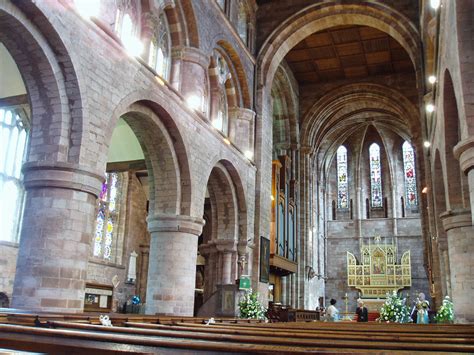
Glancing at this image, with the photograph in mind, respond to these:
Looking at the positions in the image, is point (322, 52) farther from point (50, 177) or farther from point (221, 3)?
point (50, 177)

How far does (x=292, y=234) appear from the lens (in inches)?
973

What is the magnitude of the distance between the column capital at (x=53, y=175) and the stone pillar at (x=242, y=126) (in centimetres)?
960

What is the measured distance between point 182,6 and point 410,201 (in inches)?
936

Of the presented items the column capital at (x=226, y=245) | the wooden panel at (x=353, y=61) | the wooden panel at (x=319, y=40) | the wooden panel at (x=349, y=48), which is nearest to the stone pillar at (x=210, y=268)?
the column capital at (x=226, y=245)

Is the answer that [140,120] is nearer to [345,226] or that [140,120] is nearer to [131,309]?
[131,309]

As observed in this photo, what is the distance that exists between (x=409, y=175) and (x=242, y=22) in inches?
734

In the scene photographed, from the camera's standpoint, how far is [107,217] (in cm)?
1917

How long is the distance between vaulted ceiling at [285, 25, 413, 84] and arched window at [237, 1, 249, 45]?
13.6ft

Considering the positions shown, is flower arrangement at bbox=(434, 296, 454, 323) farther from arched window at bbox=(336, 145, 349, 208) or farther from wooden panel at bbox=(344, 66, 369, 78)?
Result: arched window at bbox=(336, 145, 349, 208)

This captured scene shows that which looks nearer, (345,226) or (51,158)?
(51,158)

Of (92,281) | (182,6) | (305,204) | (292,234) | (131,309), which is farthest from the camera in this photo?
(305,204)

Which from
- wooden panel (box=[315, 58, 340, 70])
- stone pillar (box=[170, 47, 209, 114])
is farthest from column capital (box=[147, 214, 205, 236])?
wooden panel (box=[315, 58, 340, 70])

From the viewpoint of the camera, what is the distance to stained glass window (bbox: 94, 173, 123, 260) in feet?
61.4

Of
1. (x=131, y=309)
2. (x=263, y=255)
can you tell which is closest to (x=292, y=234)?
(x=263, y=255)
